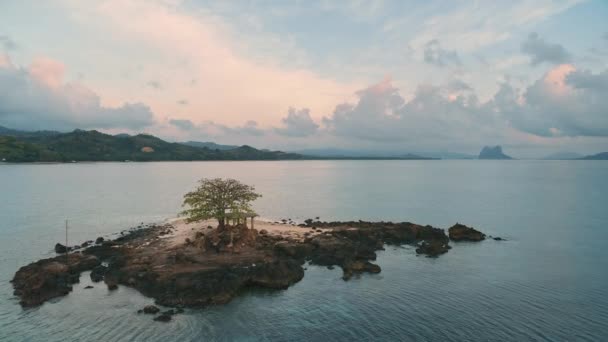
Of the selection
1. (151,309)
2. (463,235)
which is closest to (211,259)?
(151,309)

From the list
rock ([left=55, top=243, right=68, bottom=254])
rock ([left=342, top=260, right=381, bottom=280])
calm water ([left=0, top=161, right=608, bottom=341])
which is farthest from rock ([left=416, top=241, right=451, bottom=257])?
rock ([left=55, top=243, right=68, bottom=254])

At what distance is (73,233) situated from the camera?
7712 centimetres

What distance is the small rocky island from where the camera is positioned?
1674 inches

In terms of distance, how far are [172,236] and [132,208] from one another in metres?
50.5

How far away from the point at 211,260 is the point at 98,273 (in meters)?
14.4

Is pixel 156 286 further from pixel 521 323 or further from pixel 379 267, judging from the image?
pixel 521 323

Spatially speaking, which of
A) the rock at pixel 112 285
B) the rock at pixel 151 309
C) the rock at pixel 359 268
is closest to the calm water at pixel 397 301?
the rock at pixel 112 285

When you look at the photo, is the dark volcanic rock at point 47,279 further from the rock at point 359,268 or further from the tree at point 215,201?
the rock at point 359,268

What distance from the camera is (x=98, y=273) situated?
160 feet

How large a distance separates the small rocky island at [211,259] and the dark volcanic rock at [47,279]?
0.31 feet

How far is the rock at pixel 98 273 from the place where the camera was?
4718 cm

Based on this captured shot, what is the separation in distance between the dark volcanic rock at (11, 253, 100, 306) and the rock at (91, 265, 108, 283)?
172cm

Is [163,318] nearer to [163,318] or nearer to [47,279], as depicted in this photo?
[163,318]

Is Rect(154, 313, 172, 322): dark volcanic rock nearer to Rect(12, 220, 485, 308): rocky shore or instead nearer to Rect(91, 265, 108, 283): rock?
Rect(12, 220, 485, 308): rocky shore
